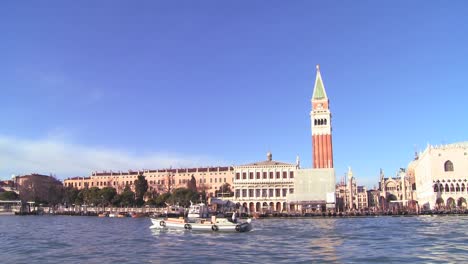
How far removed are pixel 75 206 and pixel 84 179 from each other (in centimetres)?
2628

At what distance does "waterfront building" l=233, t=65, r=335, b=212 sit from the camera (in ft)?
318

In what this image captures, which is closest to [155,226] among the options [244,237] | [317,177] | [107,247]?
[244,237]

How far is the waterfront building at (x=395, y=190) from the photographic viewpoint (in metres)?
133

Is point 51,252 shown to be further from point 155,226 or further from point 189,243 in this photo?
point 155,226

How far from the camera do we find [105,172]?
148625 mm

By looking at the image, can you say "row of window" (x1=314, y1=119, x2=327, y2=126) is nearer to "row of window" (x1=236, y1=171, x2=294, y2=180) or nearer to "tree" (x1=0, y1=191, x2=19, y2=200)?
"row of window" (x1=236, y1=171, x2=294, y2=180)

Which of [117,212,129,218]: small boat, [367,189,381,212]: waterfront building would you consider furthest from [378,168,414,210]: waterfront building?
[117,212,129,218]: small boat

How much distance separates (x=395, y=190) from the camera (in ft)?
489

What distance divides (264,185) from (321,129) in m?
20.6

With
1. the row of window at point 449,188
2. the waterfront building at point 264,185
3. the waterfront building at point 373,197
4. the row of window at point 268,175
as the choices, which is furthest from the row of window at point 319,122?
the waterfront building at point 373,197

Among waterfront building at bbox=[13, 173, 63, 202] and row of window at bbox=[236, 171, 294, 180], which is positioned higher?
row of window at bbox=[236, 171, 294, 180]

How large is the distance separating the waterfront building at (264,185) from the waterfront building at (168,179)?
1943 cm

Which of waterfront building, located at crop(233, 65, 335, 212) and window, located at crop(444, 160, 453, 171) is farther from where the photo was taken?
waterfront building, located at crop(233, 65, 335, 212)

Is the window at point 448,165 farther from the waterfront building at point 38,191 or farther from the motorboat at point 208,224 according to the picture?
the waterfront building at point 38,191
